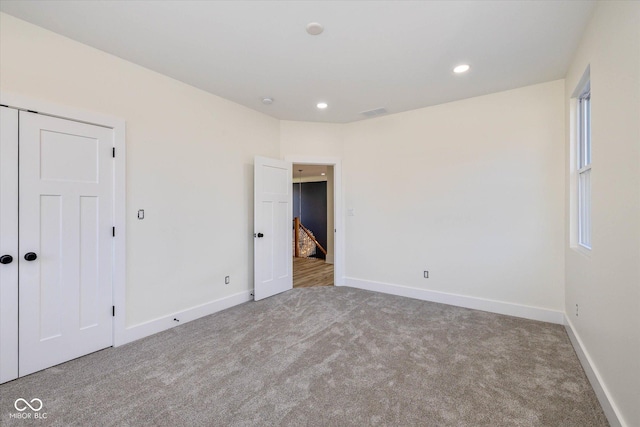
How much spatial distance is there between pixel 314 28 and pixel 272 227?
275cm

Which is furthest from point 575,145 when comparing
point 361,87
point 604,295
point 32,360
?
point 32,360

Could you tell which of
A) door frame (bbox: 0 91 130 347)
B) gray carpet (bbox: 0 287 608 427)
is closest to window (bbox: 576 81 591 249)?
gray carpet (bbox: 0 287 608 427)

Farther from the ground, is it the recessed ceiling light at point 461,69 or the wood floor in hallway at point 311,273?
the recessed ceiling light at point 461,69

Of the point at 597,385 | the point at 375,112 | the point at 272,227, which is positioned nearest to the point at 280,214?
the point at 272,227

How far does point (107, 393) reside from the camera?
79.7 inches

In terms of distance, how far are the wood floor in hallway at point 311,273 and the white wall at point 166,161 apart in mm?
1295

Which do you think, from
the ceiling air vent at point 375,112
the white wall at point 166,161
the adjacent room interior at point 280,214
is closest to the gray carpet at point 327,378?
the adjacent room interior at point 280,214

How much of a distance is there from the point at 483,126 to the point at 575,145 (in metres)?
0.99

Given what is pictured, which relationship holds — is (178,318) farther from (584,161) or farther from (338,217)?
(584,161)

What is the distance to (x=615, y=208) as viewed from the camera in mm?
1696

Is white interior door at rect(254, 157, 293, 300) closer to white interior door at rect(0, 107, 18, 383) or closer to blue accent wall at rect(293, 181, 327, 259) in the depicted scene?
white interior door at rect(0, 107, 18, 383)

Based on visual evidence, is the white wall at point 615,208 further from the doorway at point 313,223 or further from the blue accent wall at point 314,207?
the blue accent wall at point 314,207

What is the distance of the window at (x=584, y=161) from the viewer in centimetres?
267

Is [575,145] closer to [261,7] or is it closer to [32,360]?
[261,7]
